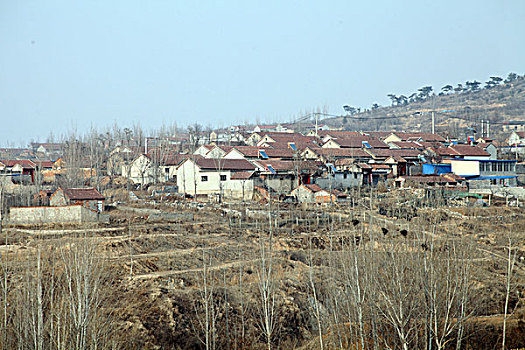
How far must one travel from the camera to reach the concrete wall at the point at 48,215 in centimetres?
2588

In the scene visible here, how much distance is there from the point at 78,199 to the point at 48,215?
2612mm

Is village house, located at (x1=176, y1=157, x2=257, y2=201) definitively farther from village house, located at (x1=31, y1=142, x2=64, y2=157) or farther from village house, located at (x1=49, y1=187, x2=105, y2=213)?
village house, located at (x1=31, y1=142, x2=64, y2=157)

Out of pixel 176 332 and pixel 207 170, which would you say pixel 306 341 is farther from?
pixel 207 170

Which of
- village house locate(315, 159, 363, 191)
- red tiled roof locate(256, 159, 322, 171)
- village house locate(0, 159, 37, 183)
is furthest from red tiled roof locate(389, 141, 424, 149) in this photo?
village house locate(0, 159, 37, 183)

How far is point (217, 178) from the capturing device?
120 feet

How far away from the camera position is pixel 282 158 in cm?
4366

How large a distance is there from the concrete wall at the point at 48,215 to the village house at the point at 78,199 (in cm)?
212

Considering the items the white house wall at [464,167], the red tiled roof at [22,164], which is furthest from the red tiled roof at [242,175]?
the red tiled roof at [22,164]

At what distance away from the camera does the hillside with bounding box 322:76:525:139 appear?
290 ft

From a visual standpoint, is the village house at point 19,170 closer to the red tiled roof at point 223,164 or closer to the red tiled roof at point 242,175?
the red tiled roof at point 223,164

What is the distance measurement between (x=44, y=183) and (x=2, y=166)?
14.3ft

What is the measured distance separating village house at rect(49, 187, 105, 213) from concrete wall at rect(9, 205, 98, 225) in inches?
83.4

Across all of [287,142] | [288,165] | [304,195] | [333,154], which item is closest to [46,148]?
[287,142]

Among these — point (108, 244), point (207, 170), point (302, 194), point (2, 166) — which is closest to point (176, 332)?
point (108, 244)
